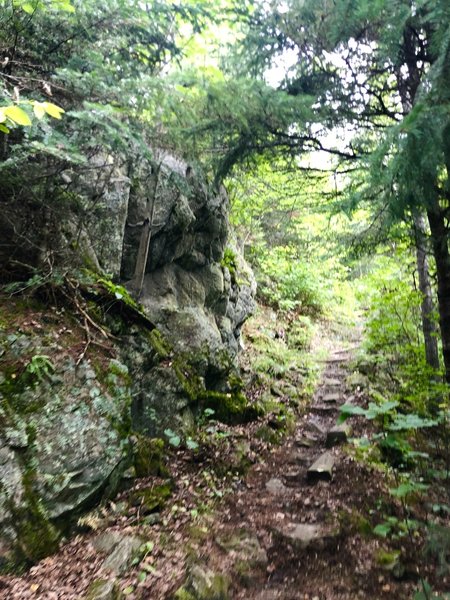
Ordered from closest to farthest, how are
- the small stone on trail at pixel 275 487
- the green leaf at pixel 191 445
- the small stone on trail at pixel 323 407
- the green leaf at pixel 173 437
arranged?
the small stone on trail at pixel 275 487 → the green leaf at pixel 173 437 → the green leaf at pixel 191 445 → the small stone on trail at pixel 323 407

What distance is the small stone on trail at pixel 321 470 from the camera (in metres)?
6.05

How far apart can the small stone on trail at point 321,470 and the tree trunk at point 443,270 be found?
243 centimetres

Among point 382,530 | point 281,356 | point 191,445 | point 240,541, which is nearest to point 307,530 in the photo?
point 240,541

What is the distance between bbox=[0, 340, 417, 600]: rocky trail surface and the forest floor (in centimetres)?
1

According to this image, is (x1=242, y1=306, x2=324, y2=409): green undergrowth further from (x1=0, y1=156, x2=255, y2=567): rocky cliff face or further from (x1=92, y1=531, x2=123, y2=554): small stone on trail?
(x1=92, y1=531, x2=123, y2=554): small stone on trail

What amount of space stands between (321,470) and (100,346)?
415 cm

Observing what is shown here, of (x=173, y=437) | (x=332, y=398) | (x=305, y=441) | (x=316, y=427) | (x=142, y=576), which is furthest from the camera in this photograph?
(x=332, y=398)

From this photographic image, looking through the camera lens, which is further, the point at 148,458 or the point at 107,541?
the point at 148,458

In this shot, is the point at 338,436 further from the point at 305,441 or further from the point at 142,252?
the point at 142,252

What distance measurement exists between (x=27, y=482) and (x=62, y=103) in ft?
18.3

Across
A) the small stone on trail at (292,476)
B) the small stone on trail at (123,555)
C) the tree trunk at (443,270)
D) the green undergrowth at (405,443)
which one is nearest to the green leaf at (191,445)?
the small stone on trail at (292,476)

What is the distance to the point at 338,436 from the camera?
7203 millimetres

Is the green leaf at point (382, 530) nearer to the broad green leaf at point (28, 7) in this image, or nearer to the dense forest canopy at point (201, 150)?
the dense forest canopy at point (201, 150)

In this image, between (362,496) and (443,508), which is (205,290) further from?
(443,508)
